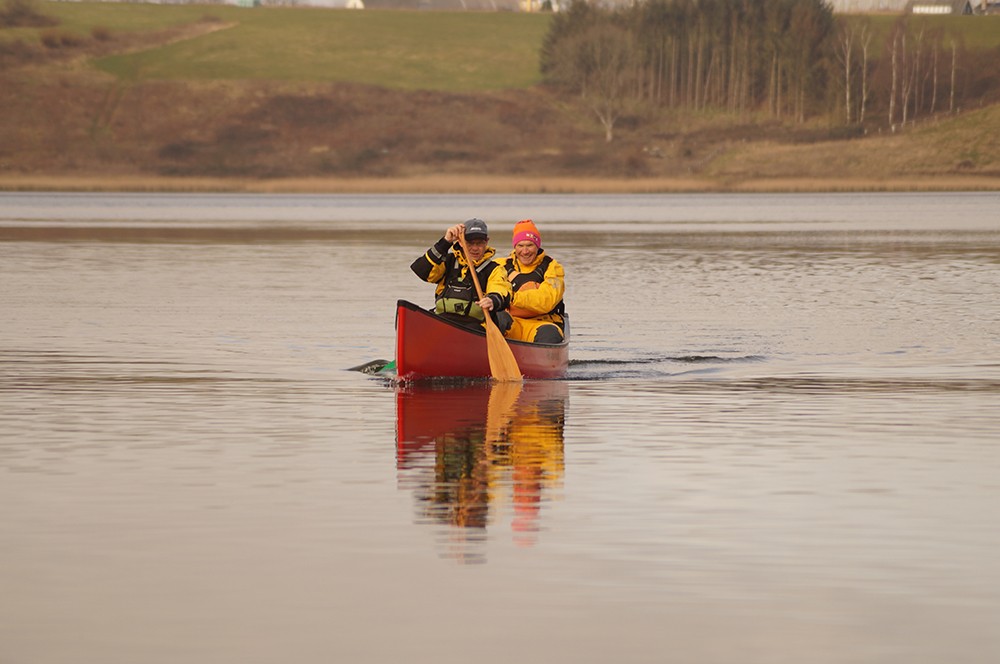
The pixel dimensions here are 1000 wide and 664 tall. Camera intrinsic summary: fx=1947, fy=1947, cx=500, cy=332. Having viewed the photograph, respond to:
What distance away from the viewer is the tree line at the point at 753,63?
154 meters

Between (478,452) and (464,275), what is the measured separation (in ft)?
20.8

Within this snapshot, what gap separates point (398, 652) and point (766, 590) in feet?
7.07

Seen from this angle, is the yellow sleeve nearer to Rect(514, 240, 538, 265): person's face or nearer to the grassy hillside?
Rect(514, 240, 538, 265): person's face

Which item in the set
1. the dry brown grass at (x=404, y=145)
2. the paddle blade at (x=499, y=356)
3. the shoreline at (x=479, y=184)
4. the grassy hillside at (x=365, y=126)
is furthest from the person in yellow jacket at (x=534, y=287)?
the grassy hillside at (x=365, y=126)

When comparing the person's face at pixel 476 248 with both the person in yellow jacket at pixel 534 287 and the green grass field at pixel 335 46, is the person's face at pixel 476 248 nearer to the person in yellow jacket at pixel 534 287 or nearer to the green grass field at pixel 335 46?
the person in yellow jacket at pixel 534 287

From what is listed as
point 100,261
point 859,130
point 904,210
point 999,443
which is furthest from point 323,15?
point 999,443

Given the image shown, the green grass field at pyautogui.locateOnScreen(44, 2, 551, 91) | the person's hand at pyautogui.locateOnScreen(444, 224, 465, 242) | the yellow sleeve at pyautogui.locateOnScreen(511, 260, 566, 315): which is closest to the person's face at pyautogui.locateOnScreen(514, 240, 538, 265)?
the yellow sleeve at pyautogui.locateOnScreen(511, 260, 566, 315)

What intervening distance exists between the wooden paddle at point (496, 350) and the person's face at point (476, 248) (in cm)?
7

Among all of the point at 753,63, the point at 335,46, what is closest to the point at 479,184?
the point at 753,63

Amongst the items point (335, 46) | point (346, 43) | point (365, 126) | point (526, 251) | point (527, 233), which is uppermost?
point (346, 43)

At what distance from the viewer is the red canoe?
20.4m

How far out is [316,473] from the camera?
13820mm

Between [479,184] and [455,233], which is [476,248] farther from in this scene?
[479,184]

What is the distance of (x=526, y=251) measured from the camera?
2081 cm
